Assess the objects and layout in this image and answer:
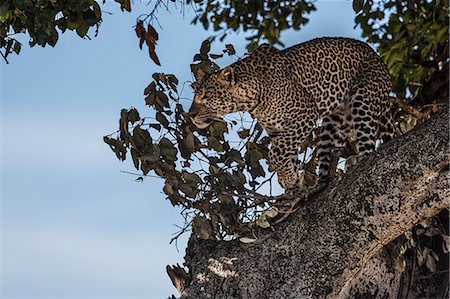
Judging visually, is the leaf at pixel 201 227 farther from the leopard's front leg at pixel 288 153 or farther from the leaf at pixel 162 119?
the leopard's front leg at pixel 288 153

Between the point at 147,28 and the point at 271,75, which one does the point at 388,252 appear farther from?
the point at 147,28

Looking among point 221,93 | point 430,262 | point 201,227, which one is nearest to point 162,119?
point 201,227

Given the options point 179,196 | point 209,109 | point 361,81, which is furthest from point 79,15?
point 361,81

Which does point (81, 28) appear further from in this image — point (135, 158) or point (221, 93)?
point (221, 93)

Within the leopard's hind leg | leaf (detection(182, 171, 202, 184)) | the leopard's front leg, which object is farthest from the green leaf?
the leopard's hind leg

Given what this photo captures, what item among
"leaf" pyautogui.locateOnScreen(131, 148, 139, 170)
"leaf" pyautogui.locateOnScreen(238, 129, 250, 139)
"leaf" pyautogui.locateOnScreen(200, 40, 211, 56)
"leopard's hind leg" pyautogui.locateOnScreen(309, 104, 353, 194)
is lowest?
"leaf" pyautogui.locateOnScreen(131, 148, 139, 170)

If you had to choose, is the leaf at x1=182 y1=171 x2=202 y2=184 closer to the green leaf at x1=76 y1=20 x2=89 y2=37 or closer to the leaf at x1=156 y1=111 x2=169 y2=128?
the leaf at x1=156 y1=111 x2=169 y2=128

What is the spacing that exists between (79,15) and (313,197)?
2.04m

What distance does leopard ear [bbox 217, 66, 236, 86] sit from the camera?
8.12 metres

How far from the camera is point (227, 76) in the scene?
26.7 ft

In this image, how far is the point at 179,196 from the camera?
696 centimetres

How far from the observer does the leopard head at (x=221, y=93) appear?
8133 millimetres

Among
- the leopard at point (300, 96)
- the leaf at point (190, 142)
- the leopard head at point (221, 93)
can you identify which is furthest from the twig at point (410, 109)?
the leaf at point (190, 142)

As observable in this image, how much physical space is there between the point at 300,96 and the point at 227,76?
2.00 feet
